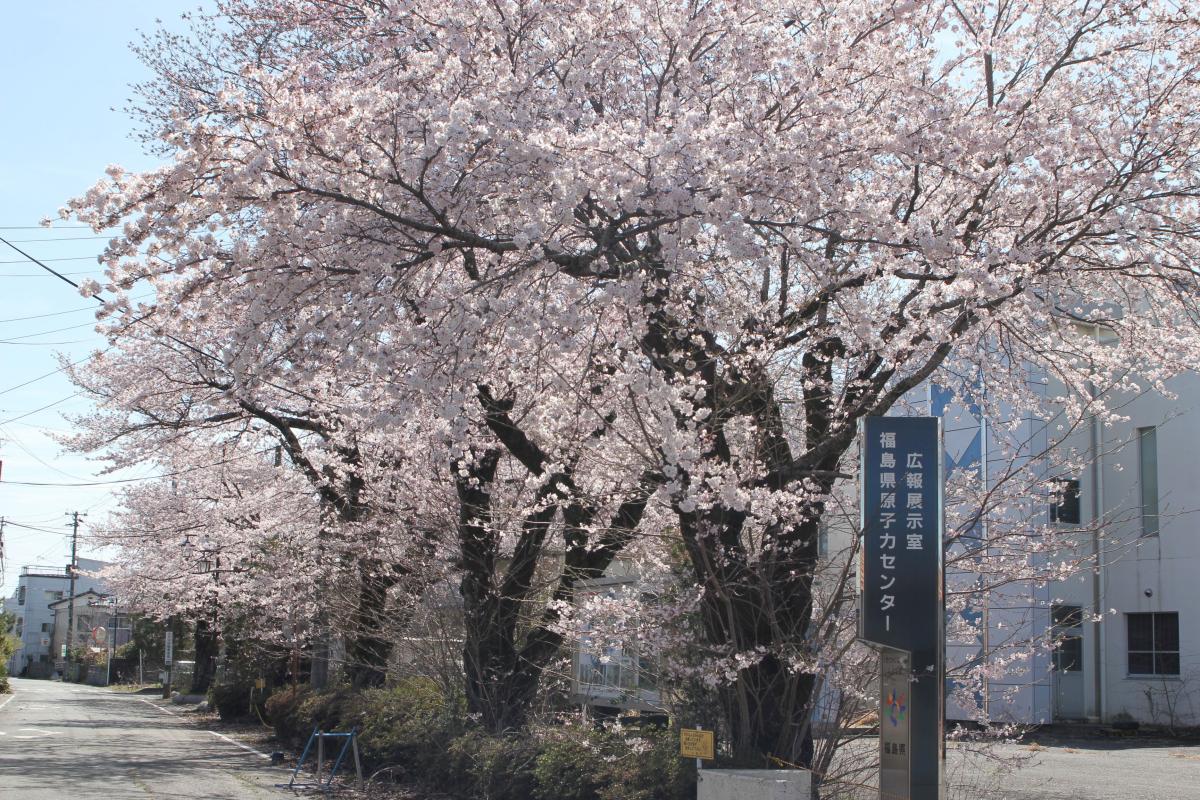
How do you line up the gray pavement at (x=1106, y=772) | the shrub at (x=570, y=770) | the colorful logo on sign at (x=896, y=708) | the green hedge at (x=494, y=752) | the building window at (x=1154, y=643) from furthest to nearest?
1. the building window at (x=1154, y=643)
2. the gray pavement at (x=1106, y=772)
3. the shrub at (x=570, y=770)
4. the green hedge at (x=494, y=752)
5. the colorful logo on sign at (x=896, y=708)

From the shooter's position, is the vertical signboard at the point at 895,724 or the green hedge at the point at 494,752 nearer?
the vertical signboard at the point at 895,724

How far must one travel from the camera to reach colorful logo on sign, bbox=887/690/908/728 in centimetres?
717

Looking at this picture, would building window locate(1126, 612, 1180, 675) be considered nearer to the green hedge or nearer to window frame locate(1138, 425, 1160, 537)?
window frame locate(1138, 425, 1160, 537)

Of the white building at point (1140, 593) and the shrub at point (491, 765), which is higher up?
the white building at point (1140, 593)

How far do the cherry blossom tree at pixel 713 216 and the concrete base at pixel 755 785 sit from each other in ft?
3.38

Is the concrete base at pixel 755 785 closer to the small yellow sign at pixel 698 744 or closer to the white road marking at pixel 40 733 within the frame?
the small yellow sign at pixel 698 744

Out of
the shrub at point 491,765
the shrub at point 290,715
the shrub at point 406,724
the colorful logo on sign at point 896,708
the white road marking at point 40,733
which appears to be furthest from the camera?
the white road marking at point 40,733

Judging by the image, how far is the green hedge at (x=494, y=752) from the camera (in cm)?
916

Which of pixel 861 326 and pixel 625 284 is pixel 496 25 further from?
pixel 861 326

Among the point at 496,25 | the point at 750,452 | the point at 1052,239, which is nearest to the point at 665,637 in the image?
the point at 750,452

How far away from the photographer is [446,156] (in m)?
8.02

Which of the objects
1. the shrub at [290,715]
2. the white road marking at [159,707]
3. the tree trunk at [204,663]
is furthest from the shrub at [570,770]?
the tree trunk at [204,663]

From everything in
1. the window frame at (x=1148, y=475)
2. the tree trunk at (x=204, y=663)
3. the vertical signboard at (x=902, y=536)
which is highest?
the window frame at (x=1148, y=475)

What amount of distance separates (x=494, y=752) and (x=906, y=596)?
6.09 metres
